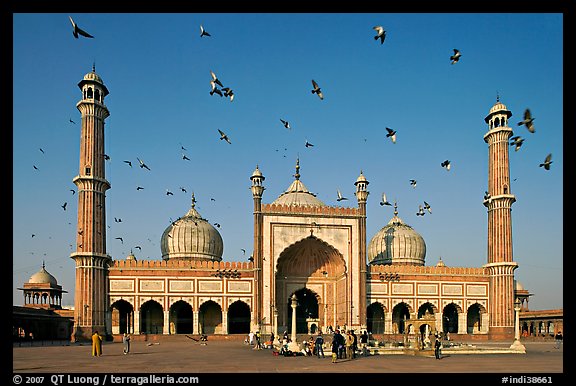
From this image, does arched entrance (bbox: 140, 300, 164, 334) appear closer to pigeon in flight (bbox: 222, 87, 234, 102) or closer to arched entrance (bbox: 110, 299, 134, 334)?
arched entrance (bbox: 110, 299, 134, 334)

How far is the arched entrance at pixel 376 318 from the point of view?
163 feet

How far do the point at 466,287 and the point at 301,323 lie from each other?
13546mm

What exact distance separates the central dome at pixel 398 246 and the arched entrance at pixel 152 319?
22.7 m

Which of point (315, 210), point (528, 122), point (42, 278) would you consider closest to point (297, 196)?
point (315, 210)

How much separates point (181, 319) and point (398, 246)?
2183 centimetres

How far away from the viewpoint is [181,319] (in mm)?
47188

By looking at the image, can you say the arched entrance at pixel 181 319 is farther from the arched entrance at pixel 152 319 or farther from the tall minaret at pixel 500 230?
the tall minaret at pixel 500 230

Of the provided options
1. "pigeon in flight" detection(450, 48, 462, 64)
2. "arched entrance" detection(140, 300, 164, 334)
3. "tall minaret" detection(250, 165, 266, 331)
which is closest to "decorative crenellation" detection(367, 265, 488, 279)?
"tall minaret" detection(250, 165, 266, 331)

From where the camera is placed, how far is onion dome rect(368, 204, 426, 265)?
57159 millimetres

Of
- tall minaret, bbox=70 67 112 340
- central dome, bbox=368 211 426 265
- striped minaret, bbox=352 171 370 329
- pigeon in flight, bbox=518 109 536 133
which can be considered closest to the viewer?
pigeon in flight, bbox=518 109 536 133

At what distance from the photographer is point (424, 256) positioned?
58.1 meters

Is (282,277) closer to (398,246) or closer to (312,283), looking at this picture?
(312,283)

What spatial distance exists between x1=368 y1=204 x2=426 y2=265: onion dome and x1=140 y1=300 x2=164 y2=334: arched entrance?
22.6m
